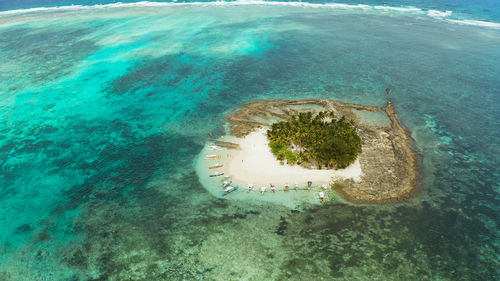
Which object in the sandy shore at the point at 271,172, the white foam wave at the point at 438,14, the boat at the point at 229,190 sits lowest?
the boat at the point at 229,190

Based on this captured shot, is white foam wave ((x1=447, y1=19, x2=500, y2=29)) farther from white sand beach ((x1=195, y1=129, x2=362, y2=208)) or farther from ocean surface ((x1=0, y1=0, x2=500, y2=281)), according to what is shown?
white sand beach ((x1=195, y1=129, x2=362, y2=208))

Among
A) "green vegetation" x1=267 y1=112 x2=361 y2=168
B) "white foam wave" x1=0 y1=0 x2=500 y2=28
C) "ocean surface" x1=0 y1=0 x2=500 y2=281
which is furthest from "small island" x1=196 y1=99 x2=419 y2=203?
"white foam wave" x1=0 y1=0 x2=500 y2=28

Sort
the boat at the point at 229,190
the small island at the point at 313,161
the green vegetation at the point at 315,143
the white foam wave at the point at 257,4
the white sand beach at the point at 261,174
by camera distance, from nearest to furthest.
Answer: the white sand beach at the point at 261,174, the boat at the point at 229,190, the small island at the point at 313,161, the green vegetation at the point at 315,143, the white foam wave at the point at 257,4

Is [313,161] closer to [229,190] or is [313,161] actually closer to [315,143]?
[315,143]

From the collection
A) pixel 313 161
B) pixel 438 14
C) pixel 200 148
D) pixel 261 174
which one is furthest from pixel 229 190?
pixel 438 14

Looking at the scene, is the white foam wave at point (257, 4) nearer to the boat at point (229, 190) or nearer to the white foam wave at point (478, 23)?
the white foam wave at point (478, 23)

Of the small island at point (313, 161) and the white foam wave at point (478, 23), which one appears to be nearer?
the small island at point (313, 161)

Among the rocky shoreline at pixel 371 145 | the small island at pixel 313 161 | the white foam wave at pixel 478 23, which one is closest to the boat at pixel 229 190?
the small island at pixel 313 161
